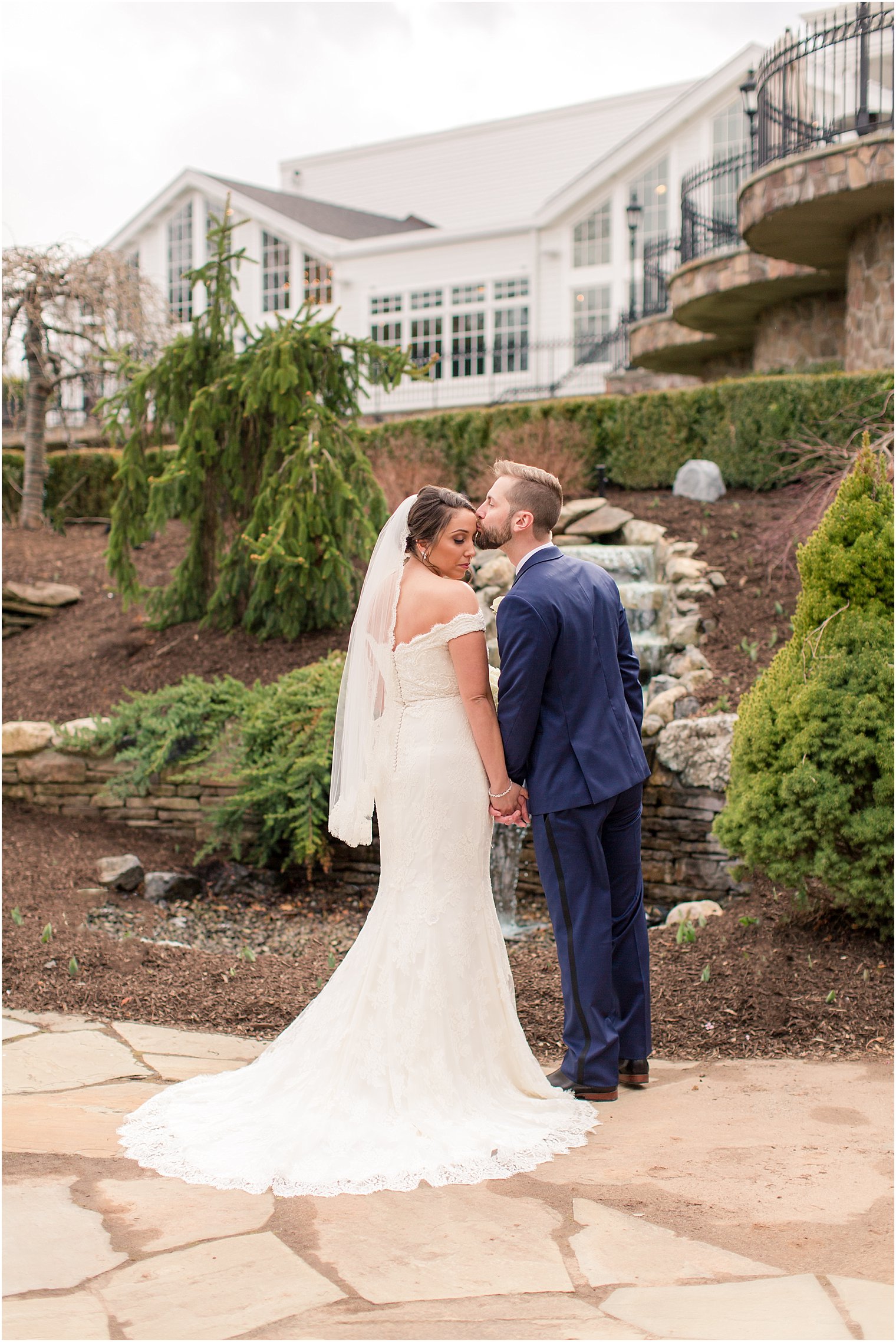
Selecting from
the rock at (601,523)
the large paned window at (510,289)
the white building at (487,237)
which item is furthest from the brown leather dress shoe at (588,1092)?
the large paned window at (510,289)

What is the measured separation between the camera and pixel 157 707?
8258 mm

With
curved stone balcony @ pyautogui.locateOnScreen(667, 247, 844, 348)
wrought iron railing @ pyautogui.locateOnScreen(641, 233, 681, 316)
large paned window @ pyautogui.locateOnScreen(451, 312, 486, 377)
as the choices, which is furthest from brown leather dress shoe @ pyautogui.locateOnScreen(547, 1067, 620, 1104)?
large paned window @ pyautogui.locateOnScreen(451, 312, 486, 377)

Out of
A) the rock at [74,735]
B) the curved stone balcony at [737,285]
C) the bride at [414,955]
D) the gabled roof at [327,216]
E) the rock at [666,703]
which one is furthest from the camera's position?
the gabled roof at [327,216]

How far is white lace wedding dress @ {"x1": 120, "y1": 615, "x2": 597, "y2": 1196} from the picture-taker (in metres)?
3.28

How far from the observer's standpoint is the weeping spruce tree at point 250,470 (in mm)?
9531

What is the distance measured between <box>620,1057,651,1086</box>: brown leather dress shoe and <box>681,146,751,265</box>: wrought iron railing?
1323cm

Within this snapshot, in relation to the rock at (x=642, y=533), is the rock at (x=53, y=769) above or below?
below

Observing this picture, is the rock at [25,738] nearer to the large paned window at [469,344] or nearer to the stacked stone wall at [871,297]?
the stacked stone wall at [871,297]

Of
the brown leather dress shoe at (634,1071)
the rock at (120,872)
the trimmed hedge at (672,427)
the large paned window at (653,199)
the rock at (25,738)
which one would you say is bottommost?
the rock at (120,872)

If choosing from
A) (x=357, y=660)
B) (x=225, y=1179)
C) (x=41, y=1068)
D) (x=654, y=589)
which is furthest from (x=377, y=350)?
(x=225, y=1179)

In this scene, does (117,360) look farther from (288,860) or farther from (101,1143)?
(101,1143)

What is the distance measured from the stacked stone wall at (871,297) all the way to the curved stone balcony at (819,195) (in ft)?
0.60

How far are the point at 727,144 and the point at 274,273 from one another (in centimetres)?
1150

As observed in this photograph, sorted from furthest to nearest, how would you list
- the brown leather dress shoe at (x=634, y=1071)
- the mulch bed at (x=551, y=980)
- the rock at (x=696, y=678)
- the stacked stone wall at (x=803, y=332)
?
the stacked stone wall at (x=803, y=332)
the rock at (x=696, y=678)
the mulch bed at (x=551, y=980)
the brown leather dress shoe at (x=634, y=1071)
